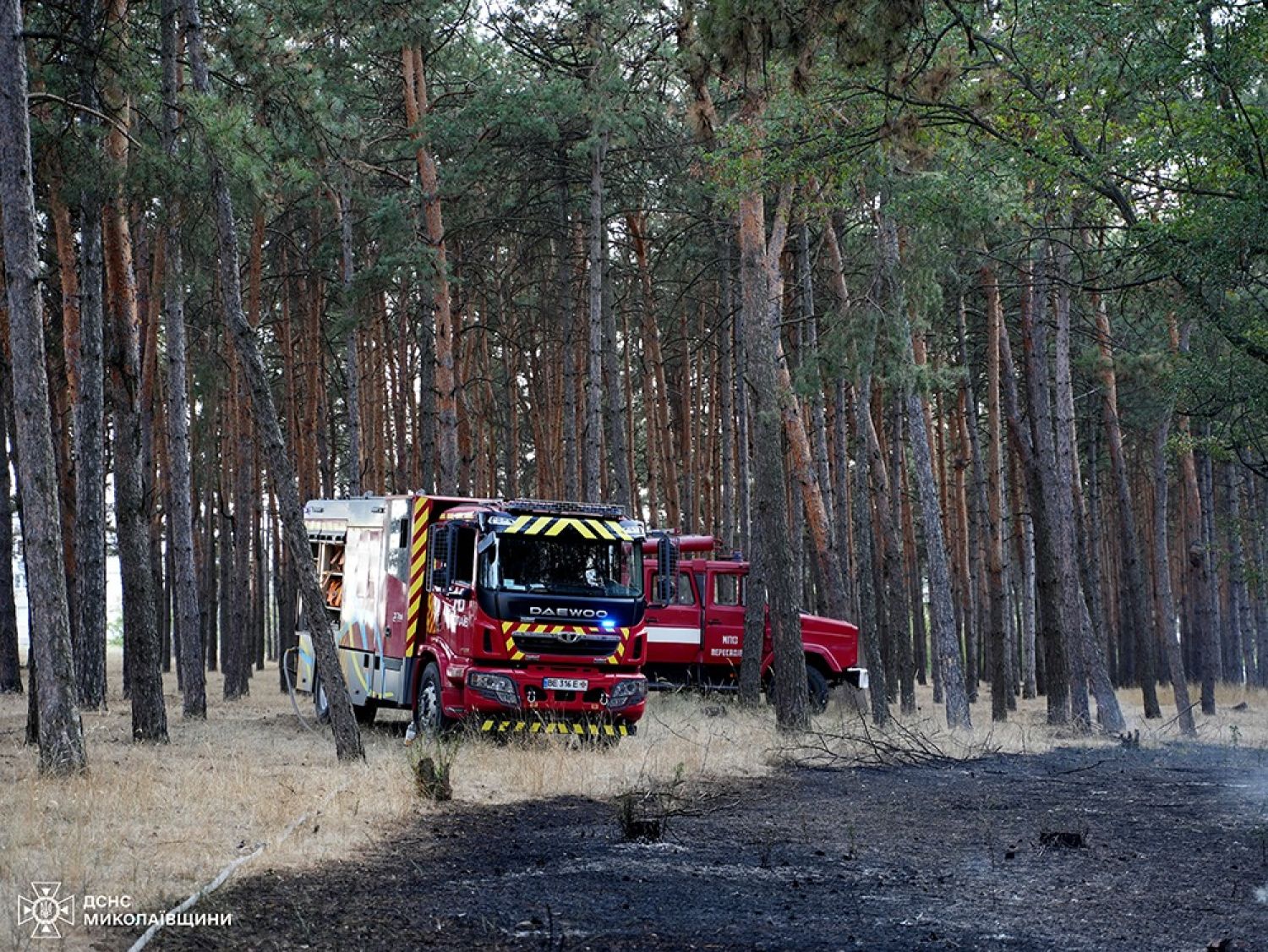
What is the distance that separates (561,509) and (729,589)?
23.4 feet

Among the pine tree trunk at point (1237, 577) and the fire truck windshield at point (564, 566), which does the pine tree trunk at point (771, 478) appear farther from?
the pine tree trunk at point (1237, 577)

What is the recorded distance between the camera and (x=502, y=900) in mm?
7207

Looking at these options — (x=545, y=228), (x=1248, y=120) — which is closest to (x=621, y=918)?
(x=1248, y=120)

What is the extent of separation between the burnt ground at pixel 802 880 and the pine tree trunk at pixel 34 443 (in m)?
3.28

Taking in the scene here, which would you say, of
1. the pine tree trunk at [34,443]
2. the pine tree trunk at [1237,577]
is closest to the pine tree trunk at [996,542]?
the pine tree trunk at [1237,577]

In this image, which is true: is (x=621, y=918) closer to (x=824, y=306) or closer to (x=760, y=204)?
Answer: (x=760, y=204)

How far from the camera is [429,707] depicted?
631 inches

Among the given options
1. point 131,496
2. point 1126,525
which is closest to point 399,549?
point 131,496

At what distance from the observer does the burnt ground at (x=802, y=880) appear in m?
6.39

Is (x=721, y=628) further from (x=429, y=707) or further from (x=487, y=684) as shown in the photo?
(x=487, y=684)

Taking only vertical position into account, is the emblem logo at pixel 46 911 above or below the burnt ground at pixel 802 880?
above

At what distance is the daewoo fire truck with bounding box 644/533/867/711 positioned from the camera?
2158cm

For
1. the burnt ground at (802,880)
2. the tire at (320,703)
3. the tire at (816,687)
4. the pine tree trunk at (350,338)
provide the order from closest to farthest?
the burnt ground at (802,880) → the tire at (320,703) → the tire at (816,687) → the pine tree trunk at (350,338)

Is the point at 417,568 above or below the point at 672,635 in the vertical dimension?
above
